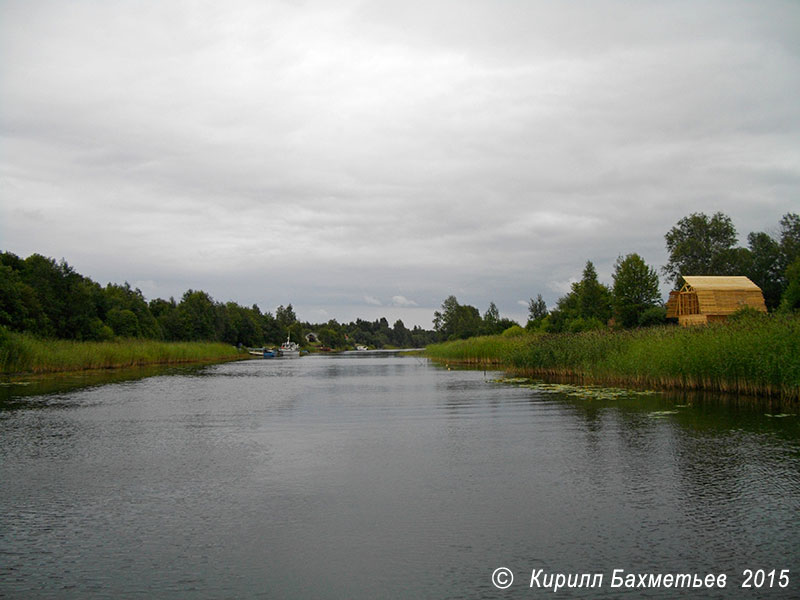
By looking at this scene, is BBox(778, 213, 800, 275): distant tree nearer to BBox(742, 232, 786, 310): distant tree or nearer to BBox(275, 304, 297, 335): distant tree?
BBox(742, 232, 786, 310): distant tree

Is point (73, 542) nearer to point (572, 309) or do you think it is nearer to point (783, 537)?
point (783, 537)

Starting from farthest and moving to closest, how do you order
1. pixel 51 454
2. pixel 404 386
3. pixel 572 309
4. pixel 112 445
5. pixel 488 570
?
pixel 572 309, pixel 404 386, pixel 112 445, pixel 51 454, pixel 488 570

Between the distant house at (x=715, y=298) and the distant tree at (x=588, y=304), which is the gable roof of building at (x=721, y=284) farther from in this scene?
the distant tree at (x=588, y=304)

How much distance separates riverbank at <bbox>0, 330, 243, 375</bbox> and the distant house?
44251 mm

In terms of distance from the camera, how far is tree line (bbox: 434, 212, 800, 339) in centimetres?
5494

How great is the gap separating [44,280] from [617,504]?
51.3 meters

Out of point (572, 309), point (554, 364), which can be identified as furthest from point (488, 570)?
point (572, 309)

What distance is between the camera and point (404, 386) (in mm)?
29938

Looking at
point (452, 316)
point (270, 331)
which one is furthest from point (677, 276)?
point (270, 331)

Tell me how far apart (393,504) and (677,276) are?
243ft

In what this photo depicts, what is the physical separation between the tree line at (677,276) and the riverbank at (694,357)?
704 inches

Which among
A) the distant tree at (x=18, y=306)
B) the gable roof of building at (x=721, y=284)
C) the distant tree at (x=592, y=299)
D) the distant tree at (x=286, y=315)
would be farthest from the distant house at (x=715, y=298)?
the distant tree at (x=286, y=315)

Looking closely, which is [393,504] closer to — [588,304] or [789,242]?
[588,304]

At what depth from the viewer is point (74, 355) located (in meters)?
39.4
